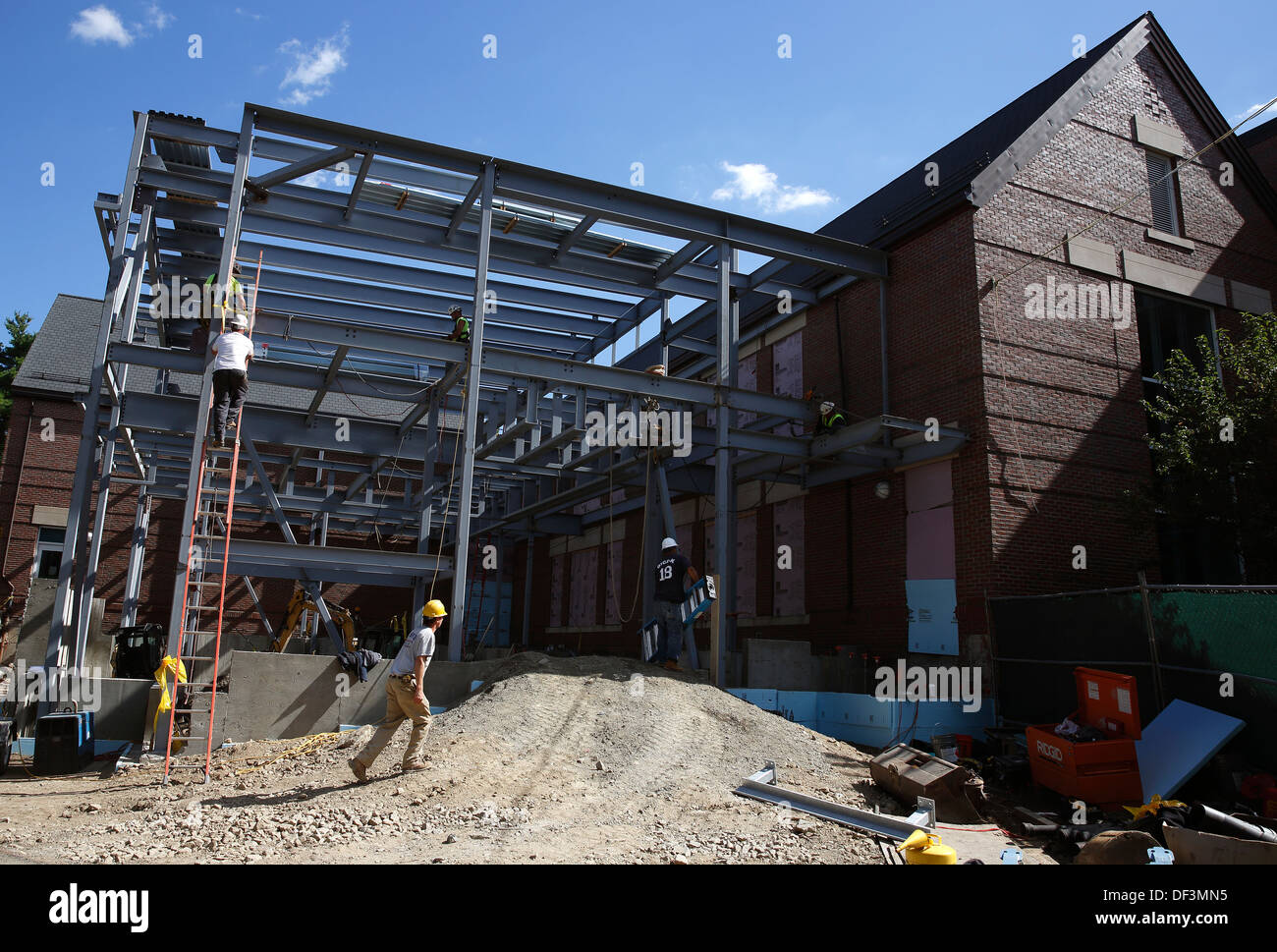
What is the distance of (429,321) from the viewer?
727 inches

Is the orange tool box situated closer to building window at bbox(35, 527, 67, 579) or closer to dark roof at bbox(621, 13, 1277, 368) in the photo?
dark roof at bbox(621, 13, 1277, 368)

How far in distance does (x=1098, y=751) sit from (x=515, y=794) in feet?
20.1

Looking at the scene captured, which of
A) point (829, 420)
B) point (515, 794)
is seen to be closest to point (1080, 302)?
point (829, 420)

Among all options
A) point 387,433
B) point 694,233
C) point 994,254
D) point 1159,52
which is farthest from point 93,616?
point 1159,52

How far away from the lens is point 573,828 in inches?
292

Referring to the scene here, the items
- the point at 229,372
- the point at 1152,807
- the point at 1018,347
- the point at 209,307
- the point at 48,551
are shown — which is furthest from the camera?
the point at 48,551

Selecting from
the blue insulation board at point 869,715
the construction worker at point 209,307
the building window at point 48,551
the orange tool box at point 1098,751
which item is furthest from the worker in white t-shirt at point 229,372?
the building window at point 48,551

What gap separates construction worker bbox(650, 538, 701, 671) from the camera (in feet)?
41.8

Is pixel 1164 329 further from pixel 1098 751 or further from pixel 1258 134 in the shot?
pixel 1098 751

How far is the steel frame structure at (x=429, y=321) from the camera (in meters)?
12.6

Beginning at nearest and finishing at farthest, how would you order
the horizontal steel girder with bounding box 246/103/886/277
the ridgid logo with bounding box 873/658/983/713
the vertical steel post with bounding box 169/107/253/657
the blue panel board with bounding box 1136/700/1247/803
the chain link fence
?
the blue panel board with bounding box 1136/700/1247/803 < the chain link fence < the vertical steel post with bounding box 169/107/253/657 < the ridgid logo with bounding box 873/658/983/713 < the horizontal steel girder with bounding box 246/103/886/277

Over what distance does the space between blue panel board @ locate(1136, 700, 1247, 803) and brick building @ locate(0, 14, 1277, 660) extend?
3.34 meters

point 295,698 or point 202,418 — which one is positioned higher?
point 202,418
